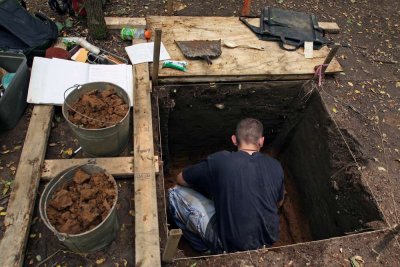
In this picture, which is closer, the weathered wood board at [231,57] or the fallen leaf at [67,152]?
the fallen leaf at [67,152]

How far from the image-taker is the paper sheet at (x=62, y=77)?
121 inches

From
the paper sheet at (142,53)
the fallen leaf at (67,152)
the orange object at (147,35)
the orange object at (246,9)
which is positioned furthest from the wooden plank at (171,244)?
the orange object at (246,9)

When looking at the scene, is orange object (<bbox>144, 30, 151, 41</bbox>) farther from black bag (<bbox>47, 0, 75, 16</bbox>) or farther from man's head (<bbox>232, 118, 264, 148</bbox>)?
man's head (<bbox>232, 118, 264, 148</bbox>)

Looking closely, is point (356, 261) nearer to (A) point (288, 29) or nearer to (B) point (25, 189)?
(B) point (25, 189)

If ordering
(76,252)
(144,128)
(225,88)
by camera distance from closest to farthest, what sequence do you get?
(76,252)
(144,128)
(225,88)

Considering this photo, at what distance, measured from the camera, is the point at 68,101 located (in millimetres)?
2699

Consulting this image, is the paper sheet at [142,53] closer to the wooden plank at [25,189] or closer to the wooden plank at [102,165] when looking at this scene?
the wooden plank at [25,189]

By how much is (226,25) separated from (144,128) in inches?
84.3

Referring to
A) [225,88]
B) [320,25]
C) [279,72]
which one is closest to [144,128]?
[225,88]

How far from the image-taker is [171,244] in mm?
2086

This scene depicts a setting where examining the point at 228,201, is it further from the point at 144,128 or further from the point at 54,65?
the point at 54,65

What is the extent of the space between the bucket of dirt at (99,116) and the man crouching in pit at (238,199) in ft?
2.72

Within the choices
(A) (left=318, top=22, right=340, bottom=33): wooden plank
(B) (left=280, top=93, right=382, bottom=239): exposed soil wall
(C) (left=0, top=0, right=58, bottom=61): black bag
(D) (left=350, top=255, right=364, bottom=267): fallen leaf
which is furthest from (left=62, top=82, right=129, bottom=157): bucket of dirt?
(A) (left=318, top=22, right=340, bottom=33): wooden plank

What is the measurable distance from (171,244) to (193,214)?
41.7 inches
